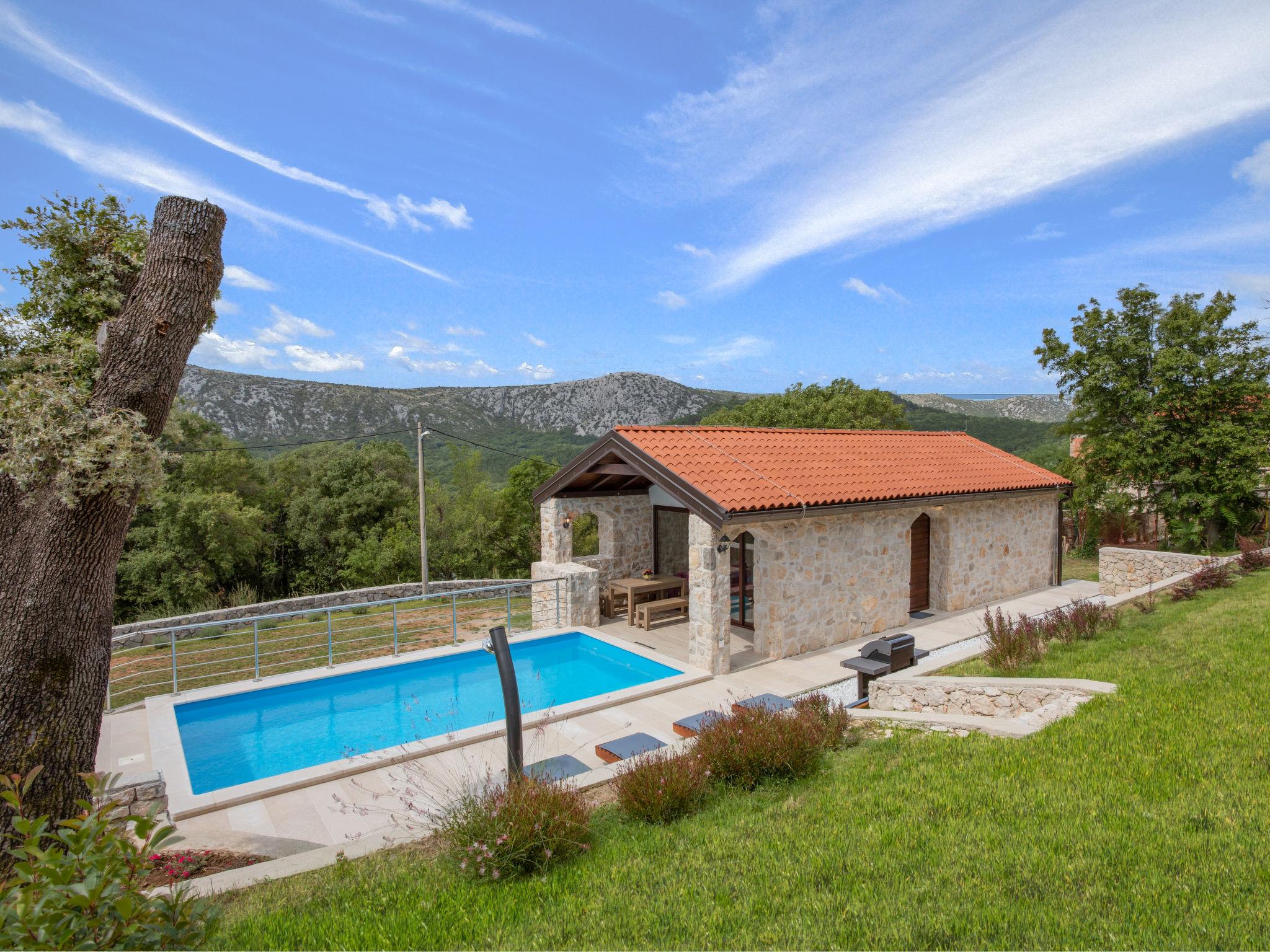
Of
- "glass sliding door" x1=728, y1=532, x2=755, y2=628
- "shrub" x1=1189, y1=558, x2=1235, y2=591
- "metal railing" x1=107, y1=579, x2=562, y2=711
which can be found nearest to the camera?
"metal railing" x1=107, y1=579, x2=562, y2=711

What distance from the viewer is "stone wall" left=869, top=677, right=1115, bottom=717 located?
6676mm

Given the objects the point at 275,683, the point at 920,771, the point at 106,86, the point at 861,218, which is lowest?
the point at 275,683

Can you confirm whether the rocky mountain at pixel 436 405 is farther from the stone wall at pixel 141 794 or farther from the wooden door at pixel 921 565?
the stone wall at pixel 141 794

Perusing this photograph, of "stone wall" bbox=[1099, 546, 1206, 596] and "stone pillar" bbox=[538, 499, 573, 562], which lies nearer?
"stone pillar" bbox=[538, 499, 573, 562]

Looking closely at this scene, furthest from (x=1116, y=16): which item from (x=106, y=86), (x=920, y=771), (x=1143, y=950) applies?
(x=106, y=86)

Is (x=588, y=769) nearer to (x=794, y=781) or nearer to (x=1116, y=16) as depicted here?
(x=794, y=781)

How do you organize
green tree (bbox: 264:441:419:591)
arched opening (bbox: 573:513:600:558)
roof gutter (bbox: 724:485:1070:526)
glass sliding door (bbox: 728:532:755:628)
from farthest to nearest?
green tree (bbox: 264:441:419:591) < arched opening (bbox: 573:513:600:558) < glass sliding door (bbox: 728:532:755:628) < roof gutter (bbox: 724:485:1070:526)

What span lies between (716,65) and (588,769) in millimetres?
13391

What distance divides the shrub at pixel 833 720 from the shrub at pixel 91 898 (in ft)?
16.1

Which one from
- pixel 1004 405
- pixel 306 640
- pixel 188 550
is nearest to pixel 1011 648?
pixel 306 640

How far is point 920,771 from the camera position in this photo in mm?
5125

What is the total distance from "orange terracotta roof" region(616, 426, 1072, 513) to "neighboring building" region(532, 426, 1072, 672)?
4 centimetres

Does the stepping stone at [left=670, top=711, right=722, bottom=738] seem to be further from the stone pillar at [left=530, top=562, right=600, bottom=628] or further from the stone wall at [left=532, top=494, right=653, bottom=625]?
the stone wall at [left=532, top=494, right=653, bottom=625]

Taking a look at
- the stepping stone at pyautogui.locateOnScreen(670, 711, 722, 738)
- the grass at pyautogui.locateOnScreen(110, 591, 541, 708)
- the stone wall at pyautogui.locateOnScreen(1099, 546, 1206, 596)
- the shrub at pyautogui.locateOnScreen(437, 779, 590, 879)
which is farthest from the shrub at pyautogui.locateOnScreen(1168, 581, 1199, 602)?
the shrub at pyautogui.locateOnScreen(437, 779, 590, 879)
